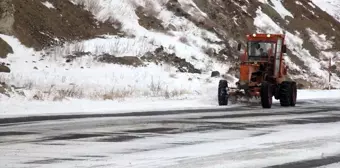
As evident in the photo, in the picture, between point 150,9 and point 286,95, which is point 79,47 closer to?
point 150,9

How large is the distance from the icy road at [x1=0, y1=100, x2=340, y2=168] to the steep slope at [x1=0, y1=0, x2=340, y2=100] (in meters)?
7.25

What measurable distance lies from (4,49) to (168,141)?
2003 centimetres

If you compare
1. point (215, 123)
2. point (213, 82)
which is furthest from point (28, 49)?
point (215, 123)

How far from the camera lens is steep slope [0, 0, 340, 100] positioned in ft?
89.2

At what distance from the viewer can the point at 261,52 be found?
23562 millimetres

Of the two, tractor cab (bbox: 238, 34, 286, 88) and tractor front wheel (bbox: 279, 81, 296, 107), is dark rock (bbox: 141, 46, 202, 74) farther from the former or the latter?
tractor front wheel (bbox: 279, 81, 296, 107)

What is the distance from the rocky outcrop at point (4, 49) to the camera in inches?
1131

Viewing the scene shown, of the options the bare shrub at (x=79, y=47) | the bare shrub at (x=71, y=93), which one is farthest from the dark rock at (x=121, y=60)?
the bare shrub at (x=71, y=93)

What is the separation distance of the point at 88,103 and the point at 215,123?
692 cm

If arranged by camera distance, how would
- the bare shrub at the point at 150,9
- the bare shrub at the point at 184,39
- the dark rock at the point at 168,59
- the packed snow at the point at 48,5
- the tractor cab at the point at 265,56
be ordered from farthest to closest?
the bare shrub at the point at 150,9 → the bare shrub at the point at 184,39 → the packed snow at the point at 48,5 → the dark rock at the point at 168,59 → the tractor cab at the point at 265,56

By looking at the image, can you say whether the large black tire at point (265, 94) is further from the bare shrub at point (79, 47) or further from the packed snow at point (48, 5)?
the packed snow at point (48, 5)

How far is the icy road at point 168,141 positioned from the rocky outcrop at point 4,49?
45.6 ft

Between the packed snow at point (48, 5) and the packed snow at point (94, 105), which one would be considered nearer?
the packed snow at point (94, 105)

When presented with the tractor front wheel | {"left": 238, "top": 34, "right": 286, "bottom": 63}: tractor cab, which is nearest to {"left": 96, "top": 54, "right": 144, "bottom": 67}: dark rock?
{"left": 238, "top": 34, "right": 286, "bottom": 63}: tractor cab
